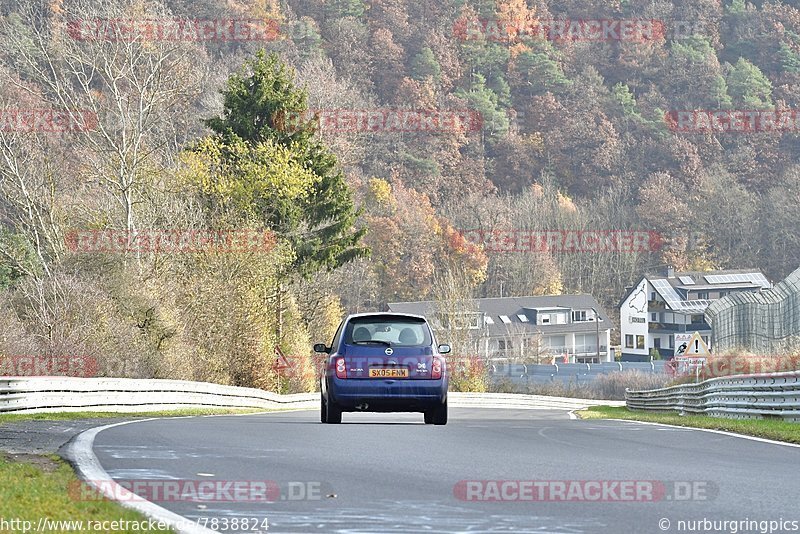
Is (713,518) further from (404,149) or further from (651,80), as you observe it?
(651,80)

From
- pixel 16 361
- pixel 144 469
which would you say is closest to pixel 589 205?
pixel 16 361

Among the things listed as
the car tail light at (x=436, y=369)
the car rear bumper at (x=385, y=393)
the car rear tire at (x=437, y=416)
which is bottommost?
the car rear tire at (x=437, y=416)

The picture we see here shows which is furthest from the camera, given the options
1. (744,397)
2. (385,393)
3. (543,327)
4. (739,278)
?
(739,278)

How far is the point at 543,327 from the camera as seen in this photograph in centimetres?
12012

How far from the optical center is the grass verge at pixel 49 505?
7.60 m

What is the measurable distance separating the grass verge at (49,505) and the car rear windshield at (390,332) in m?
7.99

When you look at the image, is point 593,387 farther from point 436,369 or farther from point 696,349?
point 436,369

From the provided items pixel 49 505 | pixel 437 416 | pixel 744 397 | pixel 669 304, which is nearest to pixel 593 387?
pixel 669 304

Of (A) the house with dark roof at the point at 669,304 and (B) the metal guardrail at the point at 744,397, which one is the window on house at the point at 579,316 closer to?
(A) the house with dark roof at the point at 669,304

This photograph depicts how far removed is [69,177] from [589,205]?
94.8 metres

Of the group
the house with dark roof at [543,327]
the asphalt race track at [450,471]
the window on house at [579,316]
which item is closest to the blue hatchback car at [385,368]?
the asphalt race track at [450,471]

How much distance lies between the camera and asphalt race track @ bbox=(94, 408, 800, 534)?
331 inches

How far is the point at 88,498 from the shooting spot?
8820 mm

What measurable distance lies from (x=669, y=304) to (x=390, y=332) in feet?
351
